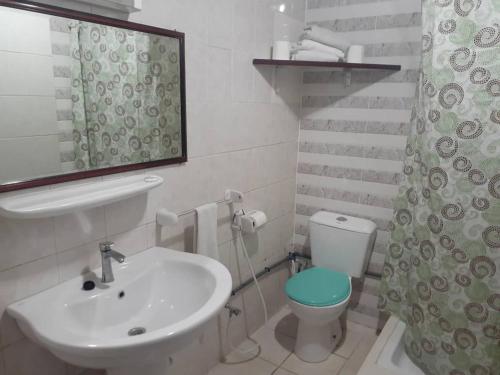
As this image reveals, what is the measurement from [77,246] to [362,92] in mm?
1788

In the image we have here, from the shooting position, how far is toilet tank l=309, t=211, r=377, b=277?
2248 mm

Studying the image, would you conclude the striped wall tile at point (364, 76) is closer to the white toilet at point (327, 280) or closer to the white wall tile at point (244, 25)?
the white wall tile at point (244, 25)

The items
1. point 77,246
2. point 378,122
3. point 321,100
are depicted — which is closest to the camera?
point 77,246

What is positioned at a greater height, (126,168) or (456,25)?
(456,25)

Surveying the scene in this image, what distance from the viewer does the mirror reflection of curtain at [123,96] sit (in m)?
1.27

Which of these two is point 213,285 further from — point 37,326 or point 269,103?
point 269,103

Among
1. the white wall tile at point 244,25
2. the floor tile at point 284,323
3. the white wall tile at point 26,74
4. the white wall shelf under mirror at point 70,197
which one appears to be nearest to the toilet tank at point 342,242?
the floor tile at point 284,323

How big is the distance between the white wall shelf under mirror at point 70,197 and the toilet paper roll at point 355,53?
4.66 ft

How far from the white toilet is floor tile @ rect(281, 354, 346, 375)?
0.03 meters

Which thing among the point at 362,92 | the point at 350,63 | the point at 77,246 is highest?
the point at 350,63

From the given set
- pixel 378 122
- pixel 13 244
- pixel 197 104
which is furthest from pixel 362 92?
pixel 13 244

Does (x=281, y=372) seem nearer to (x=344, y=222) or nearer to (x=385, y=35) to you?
(x=344, y=222)

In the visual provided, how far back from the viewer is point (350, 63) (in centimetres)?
209

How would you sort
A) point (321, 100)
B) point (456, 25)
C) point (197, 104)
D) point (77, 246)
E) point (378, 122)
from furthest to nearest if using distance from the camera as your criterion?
point (321, 100) → point (378, 122) → point (197, 104) → point (456, 25) → point (77, 246)
